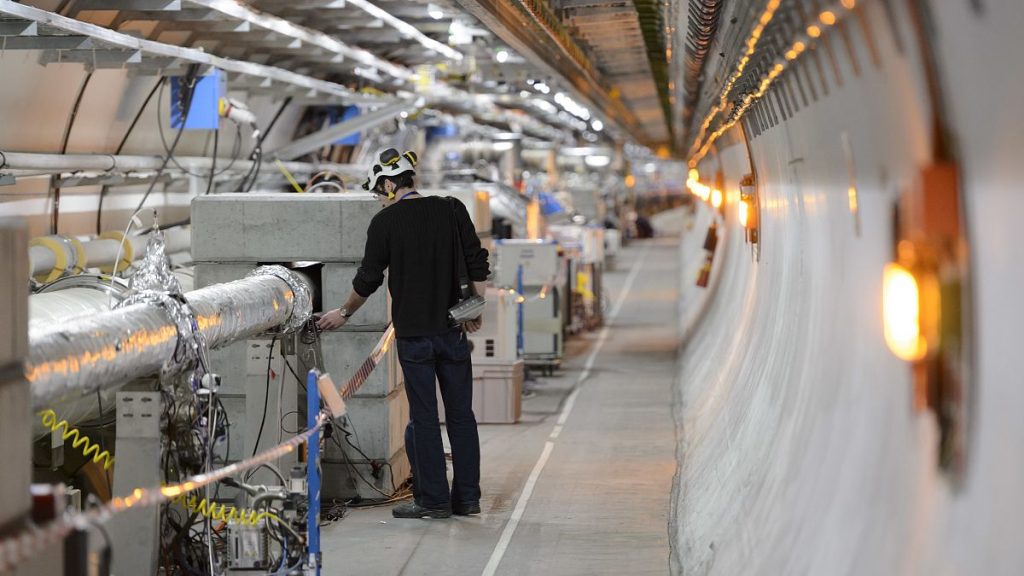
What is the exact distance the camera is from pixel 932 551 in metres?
3.11

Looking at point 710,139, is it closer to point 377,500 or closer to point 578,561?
point 377,500

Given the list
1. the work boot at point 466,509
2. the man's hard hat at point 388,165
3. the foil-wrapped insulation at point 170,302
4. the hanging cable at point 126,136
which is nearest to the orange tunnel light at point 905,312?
the foil-wrapped insulation at point 170,302

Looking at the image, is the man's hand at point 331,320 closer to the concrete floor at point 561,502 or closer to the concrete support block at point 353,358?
the concrete support block at point 353,358

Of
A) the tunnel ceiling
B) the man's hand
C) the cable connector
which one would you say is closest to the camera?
the cable connector

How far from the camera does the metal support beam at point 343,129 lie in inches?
681

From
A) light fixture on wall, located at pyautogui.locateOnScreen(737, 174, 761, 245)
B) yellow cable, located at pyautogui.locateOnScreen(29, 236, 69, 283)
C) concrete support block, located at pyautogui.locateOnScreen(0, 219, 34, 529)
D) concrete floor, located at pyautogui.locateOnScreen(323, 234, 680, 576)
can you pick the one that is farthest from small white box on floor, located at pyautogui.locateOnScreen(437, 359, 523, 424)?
concrete support block, located at pyautogui.locateOnScreen(0, 219, 34, 529)

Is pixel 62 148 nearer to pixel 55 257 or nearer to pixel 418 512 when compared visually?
pixel 55 257

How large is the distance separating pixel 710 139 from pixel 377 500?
7.05m

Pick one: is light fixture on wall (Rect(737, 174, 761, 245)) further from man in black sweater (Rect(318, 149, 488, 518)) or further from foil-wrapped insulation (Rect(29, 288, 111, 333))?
foil-wrapped insulation (Rect(29, 288, 111, 333))

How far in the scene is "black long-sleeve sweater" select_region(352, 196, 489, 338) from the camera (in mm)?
7164

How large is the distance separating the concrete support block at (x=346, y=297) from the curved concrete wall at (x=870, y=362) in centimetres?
198

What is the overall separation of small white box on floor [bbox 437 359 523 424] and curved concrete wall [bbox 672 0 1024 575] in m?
4.31

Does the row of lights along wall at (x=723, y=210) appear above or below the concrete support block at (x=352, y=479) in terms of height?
above

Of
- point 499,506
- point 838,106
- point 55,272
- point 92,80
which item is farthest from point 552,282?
point 838,106
